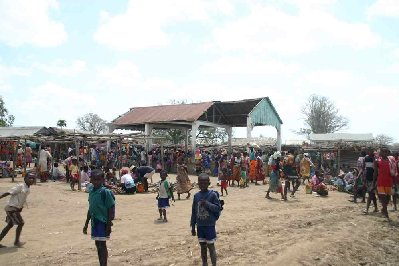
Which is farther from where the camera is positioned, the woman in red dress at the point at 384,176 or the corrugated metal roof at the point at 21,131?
the corrugated metal roof at the point at 21,131

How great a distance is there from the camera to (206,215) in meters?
5.97

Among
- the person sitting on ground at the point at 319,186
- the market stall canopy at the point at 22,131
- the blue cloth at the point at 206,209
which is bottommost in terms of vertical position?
the person sitting on ground at the point at 319,186

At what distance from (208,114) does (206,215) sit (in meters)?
22.9

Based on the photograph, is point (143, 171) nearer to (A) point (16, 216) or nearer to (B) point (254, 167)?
(B) point (254, 167)

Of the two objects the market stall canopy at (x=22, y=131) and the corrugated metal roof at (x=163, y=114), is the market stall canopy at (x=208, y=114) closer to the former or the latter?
the corrugated metal roof at (x=163, y=114)

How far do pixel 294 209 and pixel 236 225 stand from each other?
335 centimetres

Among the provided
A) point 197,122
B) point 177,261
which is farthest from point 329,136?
point 177,261

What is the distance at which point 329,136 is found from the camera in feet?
143

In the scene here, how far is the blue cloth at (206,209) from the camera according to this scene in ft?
19.5

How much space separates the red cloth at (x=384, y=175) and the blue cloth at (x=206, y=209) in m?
6.50

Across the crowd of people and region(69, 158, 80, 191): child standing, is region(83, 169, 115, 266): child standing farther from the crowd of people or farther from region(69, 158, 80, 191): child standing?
region(69, 158, 80, 191): child standing

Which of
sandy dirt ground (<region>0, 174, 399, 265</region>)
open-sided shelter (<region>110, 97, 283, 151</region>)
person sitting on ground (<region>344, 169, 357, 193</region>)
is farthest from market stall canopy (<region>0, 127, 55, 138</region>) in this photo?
person sitting on ground (<region>344, 169, 357, 193</region>)

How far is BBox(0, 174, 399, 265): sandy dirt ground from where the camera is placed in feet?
23.2

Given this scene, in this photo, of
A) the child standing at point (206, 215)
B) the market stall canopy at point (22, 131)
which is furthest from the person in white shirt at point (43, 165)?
the child standing at point (206, 215)
